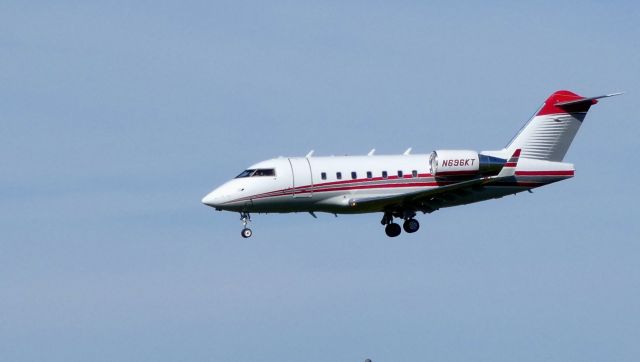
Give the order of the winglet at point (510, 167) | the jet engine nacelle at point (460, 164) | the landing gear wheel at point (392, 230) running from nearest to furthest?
the jet engine nacelle at point (460, 164) → the winglet at point (510, 167) → the landing gear wheel at point (392, 230)

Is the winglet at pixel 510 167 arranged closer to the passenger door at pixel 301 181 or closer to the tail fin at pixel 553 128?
the tail fin at pixel 553 128

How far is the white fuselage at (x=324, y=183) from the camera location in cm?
5019

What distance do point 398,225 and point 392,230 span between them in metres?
0.38

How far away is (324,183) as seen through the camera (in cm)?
5069

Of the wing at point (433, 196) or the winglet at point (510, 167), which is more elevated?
the winglet at point (510, 167)

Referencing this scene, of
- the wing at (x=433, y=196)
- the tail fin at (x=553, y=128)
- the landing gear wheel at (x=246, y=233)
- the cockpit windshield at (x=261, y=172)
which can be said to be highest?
the tail fin at (x=553, y=128)

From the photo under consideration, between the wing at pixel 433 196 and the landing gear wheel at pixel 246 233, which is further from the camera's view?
the wing at pixel 433 196

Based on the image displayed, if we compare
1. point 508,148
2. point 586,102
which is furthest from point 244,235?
point 586,102

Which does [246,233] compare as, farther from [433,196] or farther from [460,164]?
[460,164]

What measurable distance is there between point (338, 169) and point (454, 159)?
549 centimetres

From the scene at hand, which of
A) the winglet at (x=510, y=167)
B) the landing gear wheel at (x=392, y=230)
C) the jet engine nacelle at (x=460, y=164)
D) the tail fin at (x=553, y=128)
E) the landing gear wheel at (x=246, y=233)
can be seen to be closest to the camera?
the landing gear wheel at (x=246, y=233)

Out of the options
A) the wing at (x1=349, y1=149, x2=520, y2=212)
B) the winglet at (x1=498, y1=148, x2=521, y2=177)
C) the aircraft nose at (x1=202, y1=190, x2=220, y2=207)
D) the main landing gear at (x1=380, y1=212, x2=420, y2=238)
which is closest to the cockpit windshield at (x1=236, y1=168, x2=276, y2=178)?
the aircraft nose at (x1=202, y1=190, x2=220, y2=207)

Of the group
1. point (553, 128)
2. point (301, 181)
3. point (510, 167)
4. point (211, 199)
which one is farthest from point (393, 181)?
point (553, 128)

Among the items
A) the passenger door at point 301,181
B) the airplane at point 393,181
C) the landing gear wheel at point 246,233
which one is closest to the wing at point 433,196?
the airplane at point 393,181
